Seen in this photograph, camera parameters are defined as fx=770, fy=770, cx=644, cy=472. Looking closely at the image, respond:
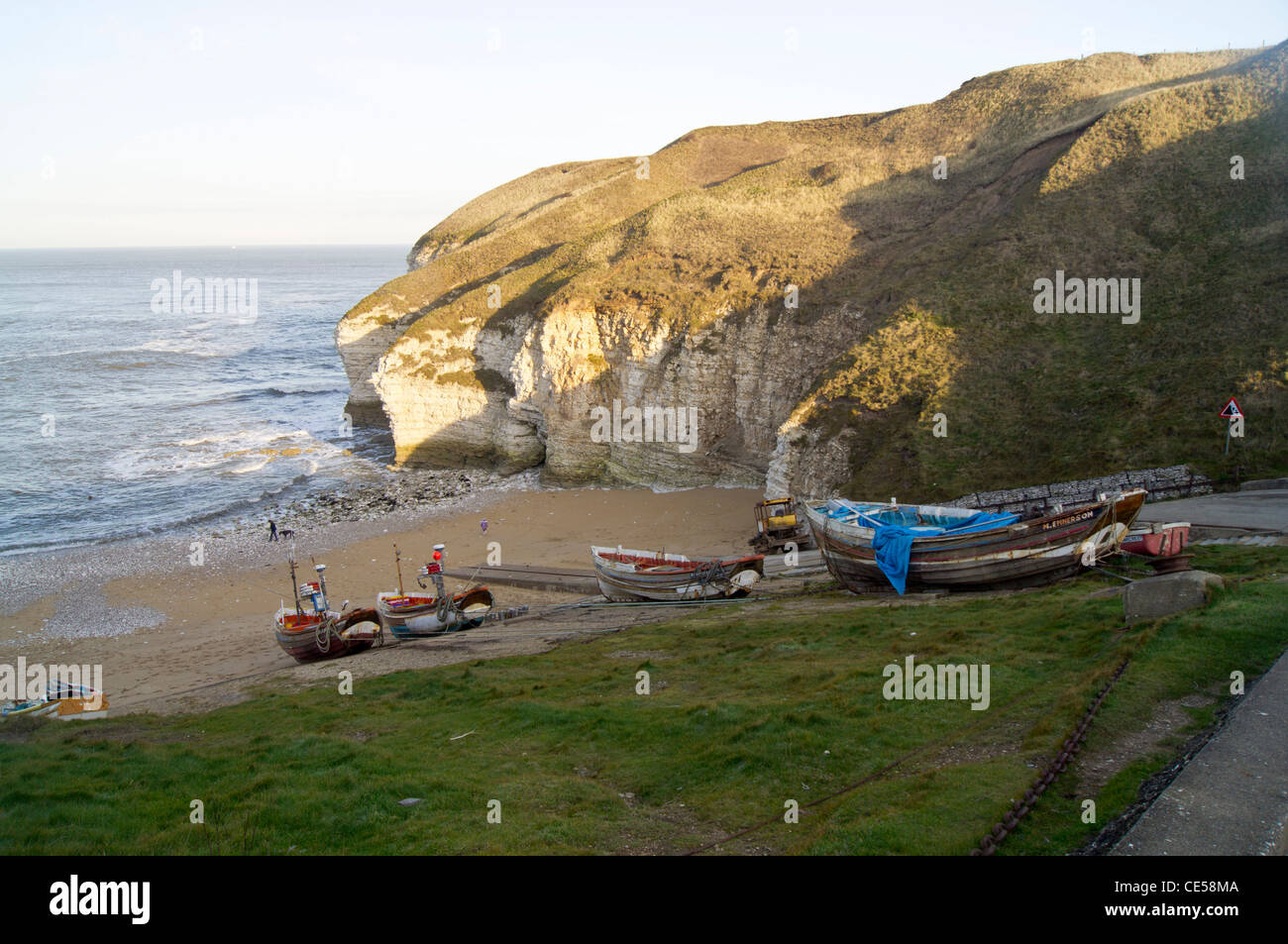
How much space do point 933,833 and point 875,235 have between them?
55853 millimetres

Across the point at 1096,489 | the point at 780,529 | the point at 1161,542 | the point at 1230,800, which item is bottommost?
the point at 780,529

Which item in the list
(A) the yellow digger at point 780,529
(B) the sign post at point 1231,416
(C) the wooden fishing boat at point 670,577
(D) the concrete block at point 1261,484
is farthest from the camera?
(A) the yellow digger at point 780,529

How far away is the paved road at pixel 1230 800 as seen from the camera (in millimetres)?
→ 7734

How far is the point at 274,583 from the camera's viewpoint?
37.5m

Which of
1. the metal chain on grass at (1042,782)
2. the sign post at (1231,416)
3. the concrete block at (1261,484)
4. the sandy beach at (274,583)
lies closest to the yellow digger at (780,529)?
the sandy beach at (274,583)

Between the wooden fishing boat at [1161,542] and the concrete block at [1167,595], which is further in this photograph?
the wooden fishing boat at [1161,542]

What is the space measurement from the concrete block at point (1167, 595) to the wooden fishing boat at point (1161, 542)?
4432mm

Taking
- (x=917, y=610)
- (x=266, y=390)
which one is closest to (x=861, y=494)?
(x=917, y=610)

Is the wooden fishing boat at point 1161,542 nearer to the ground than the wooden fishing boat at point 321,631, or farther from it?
farther from it

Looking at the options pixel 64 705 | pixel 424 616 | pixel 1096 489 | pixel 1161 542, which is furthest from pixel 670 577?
pixel 64 705

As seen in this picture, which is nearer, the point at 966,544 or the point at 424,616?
the point at 966,544

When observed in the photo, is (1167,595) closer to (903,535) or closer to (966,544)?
(966,544)

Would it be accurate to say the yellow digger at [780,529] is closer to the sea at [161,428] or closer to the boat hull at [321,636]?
the boat hull at [321,636]

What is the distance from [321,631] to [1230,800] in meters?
26.0
